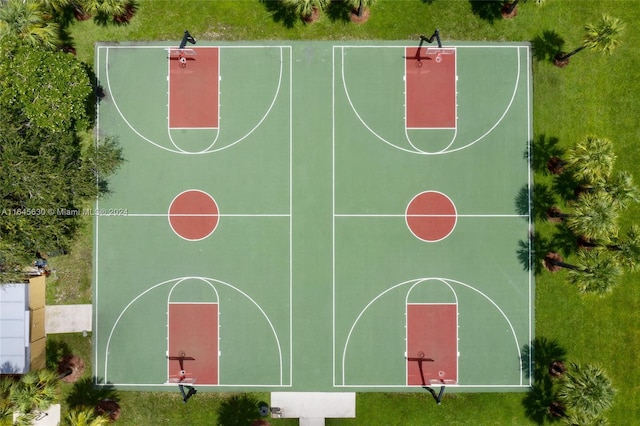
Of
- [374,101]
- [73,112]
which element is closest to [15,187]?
[73,112]

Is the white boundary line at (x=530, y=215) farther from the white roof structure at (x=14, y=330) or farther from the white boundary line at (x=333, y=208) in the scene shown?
the white roof structure at (x=14, y=330)

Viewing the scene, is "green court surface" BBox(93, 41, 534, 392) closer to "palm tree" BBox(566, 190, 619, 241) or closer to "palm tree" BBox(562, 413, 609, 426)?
"palm tree" BBox(562, 413, 609, 426)

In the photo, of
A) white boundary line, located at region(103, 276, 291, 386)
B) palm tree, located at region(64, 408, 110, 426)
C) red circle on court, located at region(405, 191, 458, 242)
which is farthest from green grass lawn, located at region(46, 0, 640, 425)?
red circle on court, located at region(405, 191, 458, 242)

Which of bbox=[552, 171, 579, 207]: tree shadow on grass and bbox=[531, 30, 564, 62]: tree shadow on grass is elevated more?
bbox=[531, 30, 564, 62]: tree shadow on grass

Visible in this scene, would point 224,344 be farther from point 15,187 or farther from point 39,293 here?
point 15,187

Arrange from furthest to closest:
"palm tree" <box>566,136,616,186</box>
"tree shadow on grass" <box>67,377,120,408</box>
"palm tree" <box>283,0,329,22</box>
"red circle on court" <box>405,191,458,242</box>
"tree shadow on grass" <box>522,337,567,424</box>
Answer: "red circle on court" <box>405,191,458,242</box>, "tree shadow on grass" <box>522,337,567,424</box>, "tree shadow on grass" <box>67,377,120,408</box>, "palm tree" <box>283,0,329,22</box>, "palm tree" <box>566,136,616,186</box>

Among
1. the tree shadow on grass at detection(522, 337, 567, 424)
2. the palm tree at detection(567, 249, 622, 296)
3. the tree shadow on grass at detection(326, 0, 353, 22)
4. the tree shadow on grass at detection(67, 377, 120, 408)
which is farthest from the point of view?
the tree shadow on grass at detection(326, 0, 353, 22)

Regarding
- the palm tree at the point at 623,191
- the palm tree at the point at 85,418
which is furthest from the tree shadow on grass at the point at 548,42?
the palm tree at the point at 85,418
